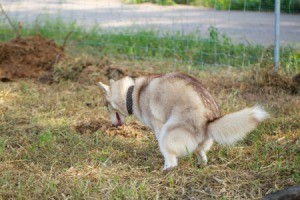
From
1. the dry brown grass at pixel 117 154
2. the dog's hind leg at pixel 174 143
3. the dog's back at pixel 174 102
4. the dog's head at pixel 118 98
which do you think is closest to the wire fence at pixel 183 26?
Result: the dry brown grass at pixel 117 154

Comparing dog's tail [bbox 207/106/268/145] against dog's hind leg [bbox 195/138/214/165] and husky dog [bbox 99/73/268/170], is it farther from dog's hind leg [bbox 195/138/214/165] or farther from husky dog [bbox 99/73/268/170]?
dog's hind leg [bbox 195/138/214/165]

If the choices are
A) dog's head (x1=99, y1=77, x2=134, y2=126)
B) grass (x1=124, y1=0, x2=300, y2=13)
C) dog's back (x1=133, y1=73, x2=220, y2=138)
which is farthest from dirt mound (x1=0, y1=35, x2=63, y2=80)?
dog's back (x1=133, y1=73, x2=220, y2=138)

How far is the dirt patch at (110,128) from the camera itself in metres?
5.73

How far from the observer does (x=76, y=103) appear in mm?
6801

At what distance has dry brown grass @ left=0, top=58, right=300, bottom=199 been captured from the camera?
4270 millimetres

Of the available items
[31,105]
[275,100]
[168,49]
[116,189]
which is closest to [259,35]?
[168,49]

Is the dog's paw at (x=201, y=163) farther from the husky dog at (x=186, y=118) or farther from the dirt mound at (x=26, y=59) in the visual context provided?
the dirt mound at (x=26, y=59)

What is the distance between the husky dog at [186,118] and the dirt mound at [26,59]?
3.20 metres

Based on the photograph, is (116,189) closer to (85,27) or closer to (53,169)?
(53,169)

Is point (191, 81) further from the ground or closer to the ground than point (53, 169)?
further from the ground

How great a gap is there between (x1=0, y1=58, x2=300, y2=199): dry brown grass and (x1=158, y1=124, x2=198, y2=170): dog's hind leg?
108mm

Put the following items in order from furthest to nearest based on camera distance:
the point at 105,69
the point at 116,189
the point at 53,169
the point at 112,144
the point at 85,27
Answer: the point at 85,27, the point at 105,69, the point at 112,144, the point at 53,169, the point at 116,189

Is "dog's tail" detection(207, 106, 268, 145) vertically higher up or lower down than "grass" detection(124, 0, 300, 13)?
lower down

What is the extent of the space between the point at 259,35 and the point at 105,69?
2.92m
